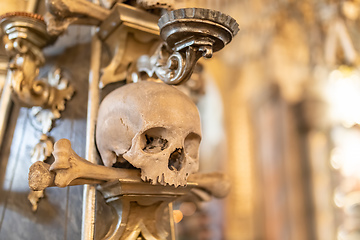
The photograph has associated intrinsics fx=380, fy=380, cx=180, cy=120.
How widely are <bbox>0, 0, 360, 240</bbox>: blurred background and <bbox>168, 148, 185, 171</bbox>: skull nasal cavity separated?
110 inches

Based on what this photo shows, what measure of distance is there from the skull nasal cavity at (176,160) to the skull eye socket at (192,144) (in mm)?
25

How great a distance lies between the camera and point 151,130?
672mm

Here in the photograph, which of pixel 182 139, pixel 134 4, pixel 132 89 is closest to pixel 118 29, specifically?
pixel 134 4

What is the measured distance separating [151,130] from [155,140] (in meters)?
0.02

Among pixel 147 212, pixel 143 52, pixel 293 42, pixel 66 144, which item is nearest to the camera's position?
pixel 66 144

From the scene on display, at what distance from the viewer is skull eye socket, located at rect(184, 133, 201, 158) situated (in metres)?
0.72

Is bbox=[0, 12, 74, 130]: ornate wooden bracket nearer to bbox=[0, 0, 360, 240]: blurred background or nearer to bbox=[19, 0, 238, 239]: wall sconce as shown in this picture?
bbox=[19, 0, 238, 239]: wall sconce

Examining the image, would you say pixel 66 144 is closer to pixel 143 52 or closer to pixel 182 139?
pixel 182 139

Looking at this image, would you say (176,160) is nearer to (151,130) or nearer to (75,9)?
(151,130)

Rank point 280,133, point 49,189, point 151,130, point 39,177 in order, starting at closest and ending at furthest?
point 39,177
point 151,130
point 49,189
point 280,133

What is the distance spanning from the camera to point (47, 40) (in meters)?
0.83

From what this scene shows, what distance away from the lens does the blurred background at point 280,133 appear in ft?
11.9

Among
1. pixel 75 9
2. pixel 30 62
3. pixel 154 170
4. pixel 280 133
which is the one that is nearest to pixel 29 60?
pixel 30 62

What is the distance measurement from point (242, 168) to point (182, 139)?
3376 millimetres
